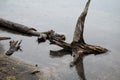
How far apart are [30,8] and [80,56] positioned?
401 inches

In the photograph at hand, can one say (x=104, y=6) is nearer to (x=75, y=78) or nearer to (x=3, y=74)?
(x=75, y=78)

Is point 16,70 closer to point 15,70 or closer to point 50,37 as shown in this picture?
point 15,70

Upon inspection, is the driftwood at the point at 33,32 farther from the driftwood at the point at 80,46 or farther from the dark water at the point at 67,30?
the driftwood at the point at 80,46

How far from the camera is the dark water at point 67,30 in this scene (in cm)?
988

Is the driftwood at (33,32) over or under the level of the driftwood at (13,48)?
under

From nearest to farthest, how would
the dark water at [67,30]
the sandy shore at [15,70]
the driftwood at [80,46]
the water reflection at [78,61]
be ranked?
the sandy shore at [15,70], the water reflection at [78,61], the dark water at [67,30], the driftwood at [80,46]

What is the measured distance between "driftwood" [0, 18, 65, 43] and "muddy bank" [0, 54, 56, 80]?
3.19m

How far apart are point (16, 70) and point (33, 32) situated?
484 centimetres

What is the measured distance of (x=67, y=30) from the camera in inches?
589

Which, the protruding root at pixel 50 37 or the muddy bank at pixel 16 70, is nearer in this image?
the muddy bank at pixel 16 70

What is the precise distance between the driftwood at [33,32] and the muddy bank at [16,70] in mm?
3193

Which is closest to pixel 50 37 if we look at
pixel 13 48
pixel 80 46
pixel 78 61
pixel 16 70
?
pixel 80 46

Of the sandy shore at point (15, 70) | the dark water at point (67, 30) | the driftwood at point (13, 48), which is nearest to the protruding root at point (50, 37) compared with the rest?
the dark water at point (67, 30)

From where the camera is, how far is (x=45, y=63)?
33.7 ft
